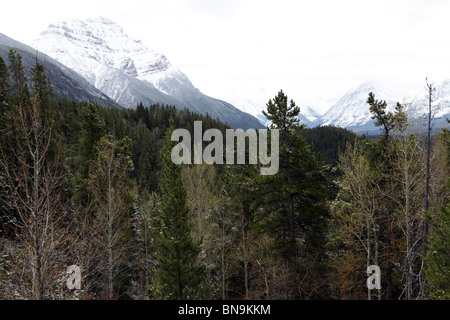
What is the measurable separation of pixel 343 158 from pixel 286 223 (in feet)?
21.3

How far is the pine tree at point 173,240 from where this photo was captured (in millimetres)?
14971

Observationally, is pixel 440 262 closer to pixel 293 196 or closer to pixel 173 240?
pixel 293 196

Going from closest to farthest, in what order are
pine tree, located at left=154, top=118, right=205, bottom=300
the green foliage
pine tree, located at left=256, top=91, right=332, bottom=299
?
1. pine tree, located at left=256, top=91, right=332, bottom=299
2. pine tree, located at left=154, top=118, right=205, bottom=300
3. the green foliage

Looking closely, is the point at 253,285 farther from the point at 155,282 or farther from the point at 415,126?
the point at 415,126

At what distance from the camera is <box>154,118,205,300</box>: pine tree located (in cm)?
1497

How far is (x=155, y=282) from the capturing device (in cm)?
1473

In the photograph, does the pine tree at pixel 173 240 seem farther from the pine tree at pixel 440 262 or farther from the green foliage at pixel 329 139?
the green foliage at pixel 329 139

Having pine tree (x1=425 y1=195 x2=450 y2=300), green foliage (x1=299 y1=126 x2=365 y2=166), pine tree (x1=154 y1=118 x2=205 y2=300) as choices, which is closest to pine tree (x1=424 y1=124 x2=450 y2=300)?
pine tree (x1=425 y1=195 x2=450 y2=300)

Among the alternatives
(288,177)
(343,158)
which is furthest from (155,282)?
(343,158)

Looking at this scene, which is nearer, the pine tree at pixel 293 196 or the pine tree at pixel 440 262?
the pine tree at pixel 440 262

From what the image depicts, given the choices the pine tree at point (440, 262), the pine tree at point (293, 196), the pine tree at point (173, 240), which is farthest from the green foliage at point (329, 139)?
the pine tree at point (440, 262)

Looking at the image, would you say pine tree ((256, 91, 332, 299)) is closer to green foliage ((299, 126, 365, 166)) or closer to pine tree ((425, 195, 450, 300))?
pine tree ((425, 195, 450, 300))
